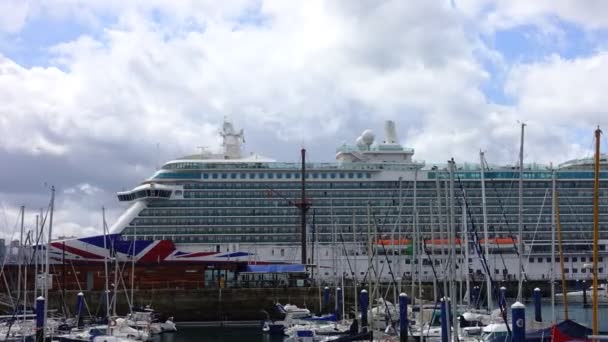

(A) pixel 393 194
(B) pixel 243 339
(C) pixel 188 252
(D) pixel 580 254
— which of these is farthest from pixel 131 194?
(D) pixel 580 254

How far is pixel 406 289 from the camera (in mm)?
72688

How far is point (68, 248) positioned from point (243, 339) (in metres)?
24.3

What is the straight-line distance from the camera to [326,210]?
8569cm

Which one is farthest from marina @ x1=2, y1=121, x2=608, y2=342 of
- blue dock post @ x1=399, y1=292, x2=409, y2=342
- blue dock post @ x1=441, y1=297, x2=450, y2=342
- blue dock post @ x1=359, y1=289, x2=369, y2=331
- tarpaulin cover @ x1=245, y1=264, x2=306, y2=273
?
blue dock post @ x1=441, y1=297, x2=450, y2=342

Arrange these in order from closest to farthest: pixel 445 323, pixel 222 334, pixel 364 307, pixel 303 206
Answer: pixel 445 323 < pixel 364 307 < pixel 222 334 < pixel 303 206

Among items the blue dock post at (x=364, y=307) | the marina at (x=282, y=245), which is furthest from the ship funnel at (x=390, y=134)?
the blue dock post at (x=364, y=307)

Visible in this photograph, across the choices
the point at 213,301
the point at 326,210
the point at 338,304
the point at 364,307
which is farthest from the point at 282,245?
the point at 364,307

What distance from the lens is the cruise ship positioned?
80.8m

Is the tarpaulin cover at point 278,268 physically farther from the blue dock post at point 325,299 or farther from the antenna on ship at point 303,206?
the blue dock post at point 325,299

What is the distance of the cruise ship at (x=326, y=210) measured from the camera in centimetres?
8081

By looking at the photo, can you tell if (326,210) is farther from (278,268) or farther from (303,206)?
(278,268)

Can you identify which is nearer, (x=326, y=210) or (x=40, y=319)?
(x=40, y=319)

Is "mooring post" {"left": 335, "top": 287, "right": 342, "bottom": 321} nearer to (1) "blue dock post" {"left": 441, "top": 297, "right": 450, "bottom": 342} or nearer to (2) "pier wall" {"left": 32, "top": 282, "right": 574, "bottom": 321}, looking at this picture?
(2) "pier wall" {"left": 32, "top": 282, "right": 574, "bottom": 321}

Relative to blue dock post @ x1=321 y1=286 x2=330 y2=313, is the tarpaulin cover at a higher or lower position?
higher
